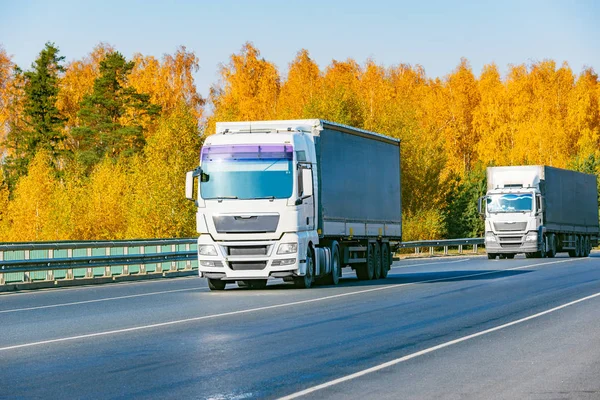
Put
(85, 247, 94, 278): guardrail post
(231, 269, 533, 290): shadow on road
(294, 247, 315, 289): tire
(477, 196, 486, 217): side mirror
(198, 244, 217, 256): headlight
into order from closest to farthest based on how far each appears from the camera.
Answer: (198, 244, 217, 256): headlight → (294, 247, 315, 289): tire → (231, 269, 533, 290): shadow on road → (85, 247, 94, 278): guardrail post → (477, 196, 486, 217): side mirror

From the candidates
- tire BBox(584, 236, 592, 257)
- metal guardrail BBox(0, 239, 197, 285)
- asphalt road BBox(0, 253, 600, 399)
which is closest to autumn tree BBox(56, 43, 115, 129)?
tire BBox(584, 236, 592, 257)

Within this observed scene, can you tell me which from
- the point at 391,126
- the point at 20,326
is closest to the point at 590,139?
the point at 391,126

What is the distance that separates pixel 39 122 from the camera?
92.4m

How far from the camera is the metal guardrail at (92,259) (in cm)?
2705

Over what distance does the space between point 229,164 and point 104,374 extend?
46.2ft

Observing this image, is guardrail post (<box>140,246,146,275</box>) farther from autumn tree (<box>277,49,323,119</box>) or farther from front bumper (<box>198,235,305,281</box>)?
autumn tree (<box>277,49,323,119</box>)

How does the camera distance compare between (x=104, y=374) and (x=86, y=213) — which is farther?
(x=86, y=213)

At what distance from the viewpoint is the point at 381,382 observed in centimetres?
1077

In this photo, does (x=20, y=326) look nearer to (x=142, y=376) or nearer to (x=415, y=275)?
(x=142, y=376)

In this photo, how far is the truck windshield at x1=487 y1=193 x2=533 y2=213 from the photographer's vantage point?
47.2 metres

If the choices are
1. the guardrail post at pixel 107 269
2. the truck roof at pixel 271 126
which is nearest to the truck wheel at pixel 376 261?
the truck roof at pixel 271 126

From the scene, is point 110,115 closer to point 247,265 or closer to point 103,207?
point 103,207

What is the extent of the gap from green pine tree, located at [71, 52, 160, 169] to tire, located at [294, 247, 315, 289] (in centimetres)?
6305

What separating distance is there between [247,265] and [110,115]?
67.6 meters
